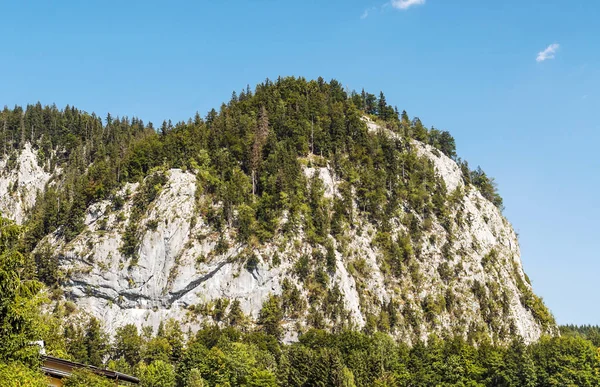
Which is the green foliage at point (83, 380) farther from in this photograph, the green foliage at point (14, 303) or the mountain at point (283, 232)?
the mountain at point (283, 232)

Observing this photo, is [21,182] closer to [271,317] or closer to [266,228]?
[266,228]

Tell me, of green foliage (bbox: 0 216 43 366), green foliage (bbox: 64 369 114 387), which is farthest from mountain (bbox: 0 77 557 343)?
green foliage (bbox: 0 216 43 366)

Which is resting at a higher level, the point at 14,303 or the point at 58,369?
the point at 14,303

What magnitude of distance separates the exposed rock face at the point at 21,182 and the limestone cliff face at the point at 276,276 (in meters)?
48.2

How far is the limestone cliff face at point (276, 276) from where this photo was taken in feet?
397

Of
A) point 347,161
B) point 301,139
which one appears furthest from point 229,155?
point 347,161

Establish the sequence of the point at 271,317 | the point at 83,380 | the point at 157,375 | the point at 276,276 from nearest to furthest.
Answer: the point at 83,380 < the point at 157,375 < the point at 271,317 < the point at 276,276

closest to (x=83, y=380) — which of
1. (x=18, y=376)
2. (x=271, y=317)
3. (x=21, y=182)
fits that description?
(x=18, y=376)

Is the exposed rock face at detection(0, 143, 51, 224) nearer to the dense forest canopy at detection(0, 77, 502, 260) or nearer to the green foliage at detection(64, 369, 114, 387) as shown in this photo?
the dense forest canopy at detection(0, 77, 502, 260)

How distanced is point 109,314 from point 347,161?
72.9 m

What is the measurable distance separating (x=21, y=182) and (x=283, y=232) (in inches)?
3816

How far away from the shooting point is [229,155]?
14838 cm

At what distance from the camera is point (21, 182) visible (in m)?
182

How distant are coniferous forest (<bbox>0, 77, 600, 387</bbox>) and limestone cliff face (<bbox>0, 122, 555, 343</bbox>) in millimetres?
2186
